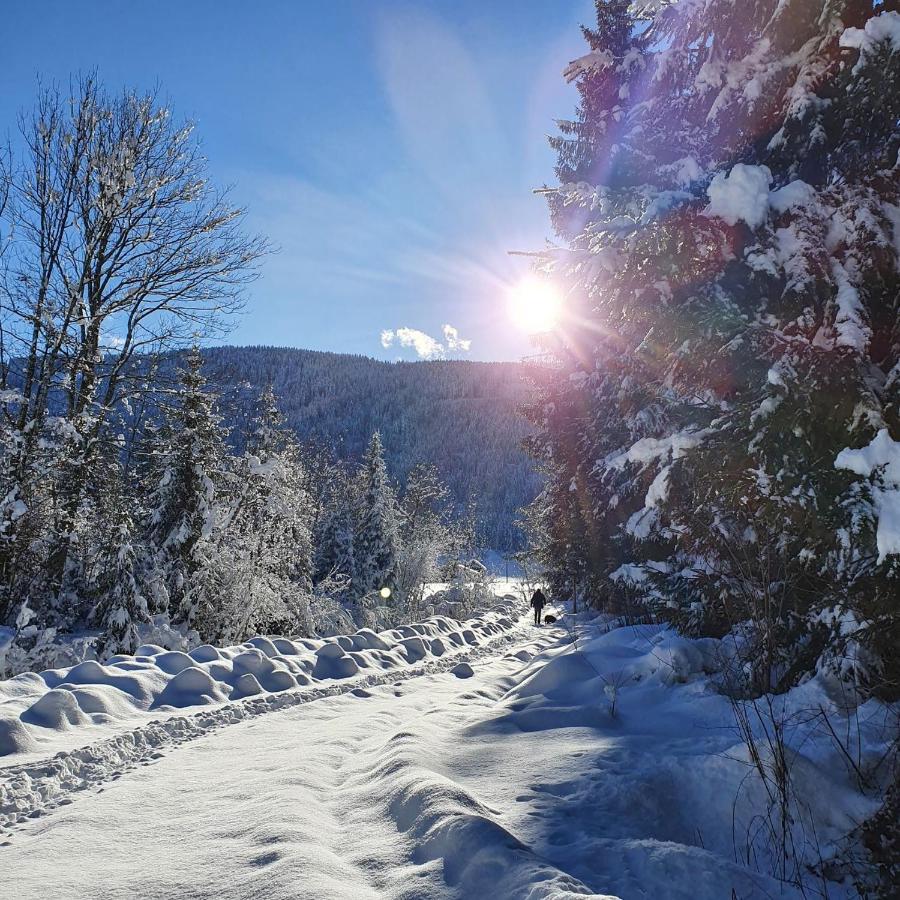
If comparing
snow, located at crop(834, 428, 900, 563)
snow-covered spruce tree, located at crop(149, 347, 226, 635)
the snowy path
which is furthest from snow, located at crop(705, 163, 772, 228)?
snow-covered spruce tree, located at crop(149, 347, 226, 635)

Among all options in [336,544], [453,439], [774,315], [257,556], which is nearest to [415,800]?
[774,315]

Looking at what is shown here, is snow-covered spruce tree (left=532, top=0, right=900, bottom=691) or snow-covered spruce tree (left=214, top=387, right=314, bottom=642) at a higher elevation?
snow-covered spruce tree (left=532, top=0, right=900, bottom=691)

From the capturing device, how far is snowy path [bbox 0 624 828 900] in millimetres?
2420

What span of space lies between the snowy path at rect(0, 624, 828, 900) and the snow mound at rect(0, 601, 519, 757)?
2.59 ft

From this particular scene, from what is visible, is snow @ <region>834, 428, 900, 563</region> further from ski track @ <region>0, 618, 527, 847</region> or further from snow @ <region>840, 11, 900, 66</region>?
ski track @ <region>0, 618, 527, 847</region>

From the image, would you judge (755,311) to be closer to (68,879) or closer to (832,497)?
(832,497)

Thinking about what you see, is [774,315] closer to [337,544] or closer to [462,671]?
[462,671]

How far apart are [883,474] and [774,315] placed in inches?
82.0

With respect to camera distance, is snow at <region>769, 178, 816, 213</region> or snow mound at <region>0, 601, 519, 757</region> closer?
snow mound at <region>0, 601, 519, 757</region>

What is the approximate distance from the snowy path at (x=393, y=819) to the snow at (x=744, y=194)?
169 inches

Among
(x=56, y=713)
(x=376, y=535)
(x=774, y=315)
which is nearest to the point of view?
(x=56, y=713)

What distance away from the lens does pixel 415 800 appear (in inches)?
119

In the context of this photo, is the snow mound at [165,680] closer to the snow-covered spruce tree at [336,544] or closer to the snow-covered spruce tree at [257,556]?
the snow-covered spruce tree at [257,556]

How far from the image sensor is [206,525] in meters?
15.3
